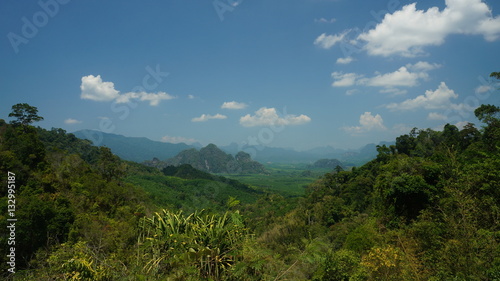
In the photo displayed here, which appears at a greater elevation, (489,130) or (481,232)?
(489,130)

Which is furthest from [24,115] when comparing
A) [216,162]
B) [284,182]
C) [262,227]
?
[216,162]

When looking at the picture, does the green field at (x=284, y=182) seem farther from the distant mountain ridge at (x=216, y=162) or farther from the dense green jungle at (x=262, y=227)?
the dense green jungle at (x=262, y=227)

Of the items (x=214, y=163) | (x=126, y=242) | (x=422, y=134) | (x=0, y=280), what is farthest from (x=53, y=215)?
(x=214, y=163)

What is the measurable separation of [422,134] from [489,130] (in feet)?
42.2

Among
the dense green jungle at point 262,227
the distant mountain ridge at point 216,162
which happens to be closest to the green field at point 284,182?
the distant mountain ridge at point 216,162

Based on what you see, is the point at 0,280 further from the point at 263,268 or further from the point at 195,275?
the point at 263,268

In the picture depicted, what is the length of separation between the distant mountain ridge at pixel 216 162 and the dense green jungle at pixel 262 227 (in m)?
122

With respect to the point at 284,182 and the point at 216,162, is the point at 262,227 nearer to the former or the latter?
the point at 284,182

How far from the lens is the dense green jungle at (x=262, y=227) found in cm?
312

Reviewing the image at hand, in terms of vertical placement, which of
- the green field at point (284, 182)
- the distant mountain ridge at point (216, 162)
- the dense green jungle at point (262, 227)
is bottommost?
the green field at point (284, 182)

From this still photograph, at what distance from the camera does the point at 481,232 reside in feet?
16.1

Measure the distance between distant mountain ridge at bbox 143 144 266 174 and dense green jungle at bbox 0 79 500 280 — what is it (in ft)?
401

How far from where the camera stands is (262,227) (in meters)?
31.6

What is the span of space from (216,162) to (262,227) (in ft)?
445
